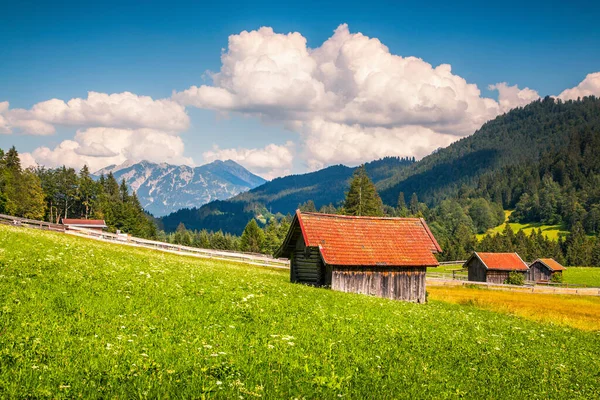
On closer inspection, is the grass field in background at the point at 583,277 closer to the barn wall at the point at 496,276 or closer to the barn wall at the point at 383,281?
the barn wall at the point at 496,276

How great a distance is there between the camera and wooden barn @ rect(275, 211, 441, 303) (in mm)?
31078

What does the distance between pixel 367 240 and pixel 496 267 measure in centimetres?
6292

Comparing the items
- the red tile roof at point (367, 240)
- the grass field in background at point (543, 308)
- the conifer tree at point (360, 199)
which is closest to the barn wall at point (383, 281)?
the red tile roof at point (367, 240)

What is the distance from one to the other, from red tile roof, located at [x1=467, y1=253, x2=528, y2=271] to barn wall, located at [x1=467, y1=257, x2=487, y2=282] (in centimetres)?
127

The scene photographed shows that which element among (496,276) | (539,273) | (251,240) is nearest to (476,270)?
(496,276)

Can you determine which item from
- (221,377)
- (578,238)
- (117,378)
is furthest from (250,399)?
(578,238)

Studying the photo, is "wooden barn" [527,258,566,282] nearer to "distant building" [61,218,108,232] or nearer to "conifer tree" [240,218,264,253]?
"conifer tree" [240,218,264,253]

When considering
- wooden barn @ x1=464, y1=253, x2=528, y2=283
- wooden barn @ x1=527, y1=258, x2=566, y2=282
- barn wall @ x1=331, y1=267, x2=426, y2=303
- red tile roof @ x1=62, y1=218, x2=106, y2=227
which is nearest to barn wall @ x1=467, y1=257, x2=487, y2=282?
wooden barn @ x1=464, y1=253, x2=528, y2=283

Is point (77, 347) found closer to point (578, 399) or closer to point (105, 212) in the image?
point (578, 399)

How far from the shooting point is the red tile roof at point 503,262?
8444 centimetres

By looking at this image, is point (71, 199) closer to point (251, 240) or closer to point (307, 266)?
point (251, 240)

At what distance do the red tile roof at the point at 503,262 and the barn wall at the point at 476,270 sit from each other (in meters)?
1.27

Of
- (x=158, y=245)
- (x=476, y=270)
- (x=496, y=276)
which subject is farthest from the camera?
(x=476, y=270)

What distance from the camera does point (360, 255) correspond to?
31656 millimetres
